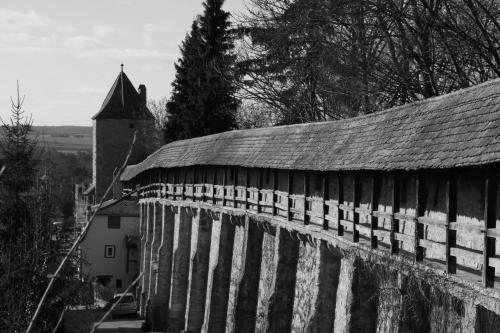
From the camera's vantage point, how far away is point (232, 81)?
107ft

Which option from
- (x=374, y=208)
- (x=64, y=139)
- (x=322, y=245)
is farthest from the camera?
(x=64, y=139)

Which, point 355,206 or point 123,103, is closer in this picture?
point 355,206

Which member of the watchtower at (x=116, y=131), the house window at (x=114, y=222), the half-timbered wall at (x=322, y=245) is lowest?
the house window at (x=114, y=222)

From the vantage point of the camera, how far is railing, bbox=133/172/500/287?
8977mm

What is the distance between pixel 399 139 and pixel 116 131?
1780 inches

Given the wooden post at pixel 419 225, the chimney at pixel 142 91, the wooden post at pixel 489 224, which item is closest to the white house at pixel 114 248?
the chimney at pixel 142 91

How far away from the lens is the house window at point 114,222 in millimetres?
41781

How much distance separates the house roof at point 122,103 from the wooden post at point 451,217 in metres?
46.9

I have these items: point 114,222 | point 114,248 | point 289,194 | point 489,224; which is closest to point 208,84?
point 114,222

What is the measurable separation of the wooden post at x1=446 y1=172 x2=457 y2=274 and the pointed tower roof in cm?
4689

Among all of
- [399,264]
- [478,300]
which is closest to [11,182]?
[399,264]

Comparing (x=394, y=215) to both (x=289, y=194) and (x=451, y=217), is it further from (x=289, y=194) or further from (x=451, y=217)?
(x=289, y=194)

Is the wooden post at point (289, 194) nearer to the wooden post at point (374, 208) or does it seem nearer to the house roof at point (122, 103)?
the wooden post at point (374, 208)

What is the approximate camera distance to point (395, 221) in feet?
38.5
